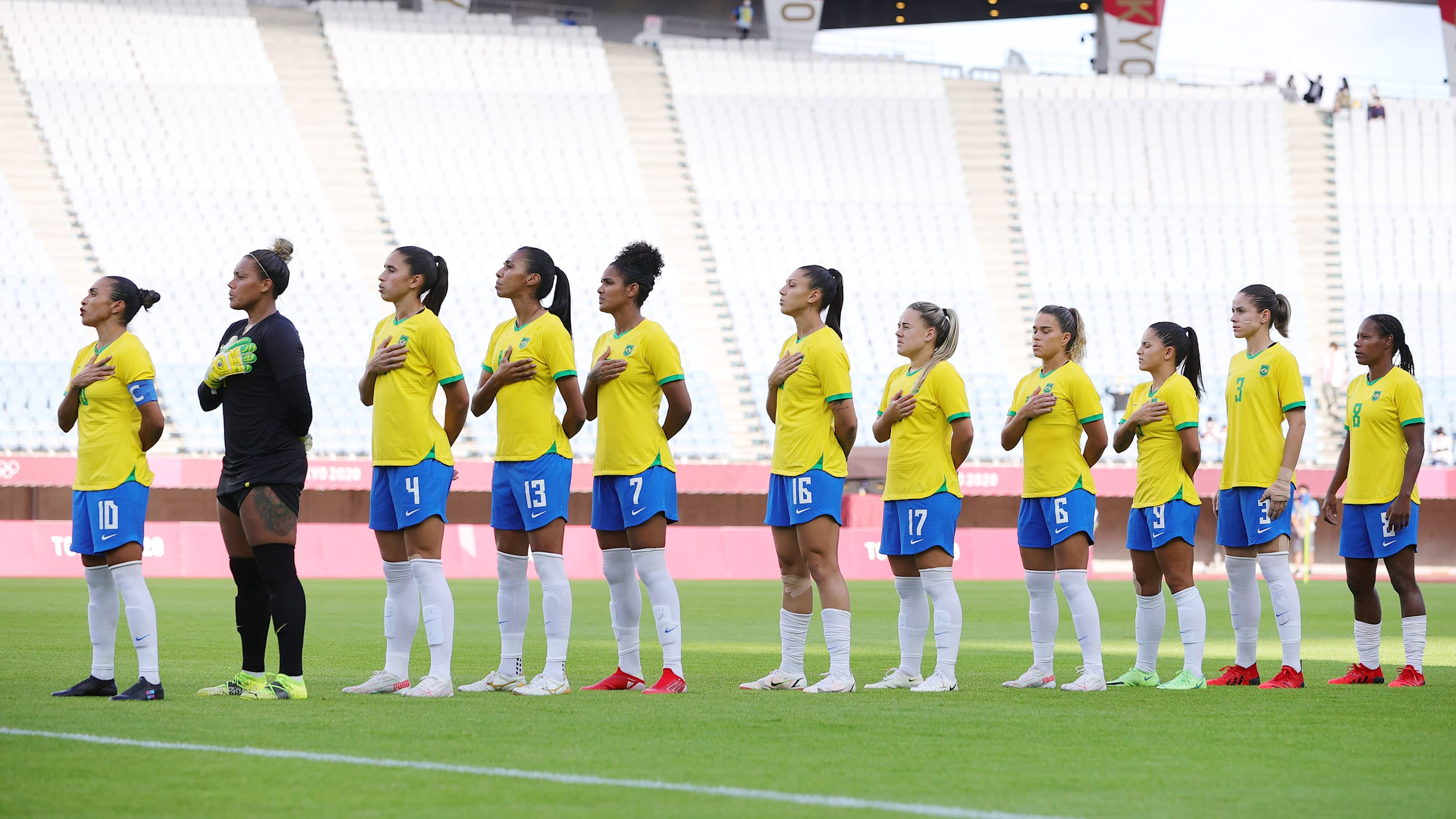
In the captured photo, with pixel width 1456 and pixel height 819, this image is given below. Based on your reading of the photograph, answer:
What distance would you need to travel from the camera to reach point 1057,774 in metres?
5.39

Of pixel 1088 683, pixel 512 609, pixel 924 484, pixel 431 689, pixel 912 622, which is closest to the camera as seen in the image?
→ pixel 431 689

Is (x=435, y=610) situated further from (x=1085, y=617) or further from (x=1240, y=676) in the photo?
(x=1240, y=676)

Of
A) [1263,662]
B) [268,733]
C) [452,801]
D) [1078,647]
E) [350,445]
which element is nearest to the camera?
[452,801]

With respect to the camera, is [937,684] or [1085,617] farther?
[1085,617]

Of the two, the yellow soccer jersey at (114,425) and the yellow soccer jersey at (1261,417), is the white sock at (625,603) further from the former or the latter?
the yellow soccer jersey at (1261,417)

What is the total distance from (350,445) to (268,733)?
1016 inches

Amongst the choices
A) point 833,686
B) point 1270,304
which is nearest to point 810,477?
point 833,686

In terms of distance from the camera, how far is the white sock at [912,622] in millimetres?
8602

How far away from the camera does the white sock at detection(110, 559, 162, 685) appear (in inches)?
287

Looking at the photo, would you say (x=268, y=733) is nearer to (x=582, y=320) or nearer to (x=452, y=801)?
(x=452, y=801)

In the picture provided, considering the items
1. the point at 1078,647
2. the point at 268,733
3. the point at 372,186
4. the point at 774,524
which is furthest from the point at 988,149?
the point at 268,733

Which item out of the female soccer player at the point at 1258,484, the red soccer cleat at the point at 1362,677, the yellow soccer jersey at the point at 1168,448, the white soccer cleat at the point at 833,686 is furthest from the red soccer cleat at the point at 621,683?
the red soccer cleat at the point at 1362,677

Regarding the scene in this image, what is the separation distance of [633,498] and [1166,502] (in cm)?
337

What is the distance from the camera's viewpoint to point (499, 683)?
26.8ft
